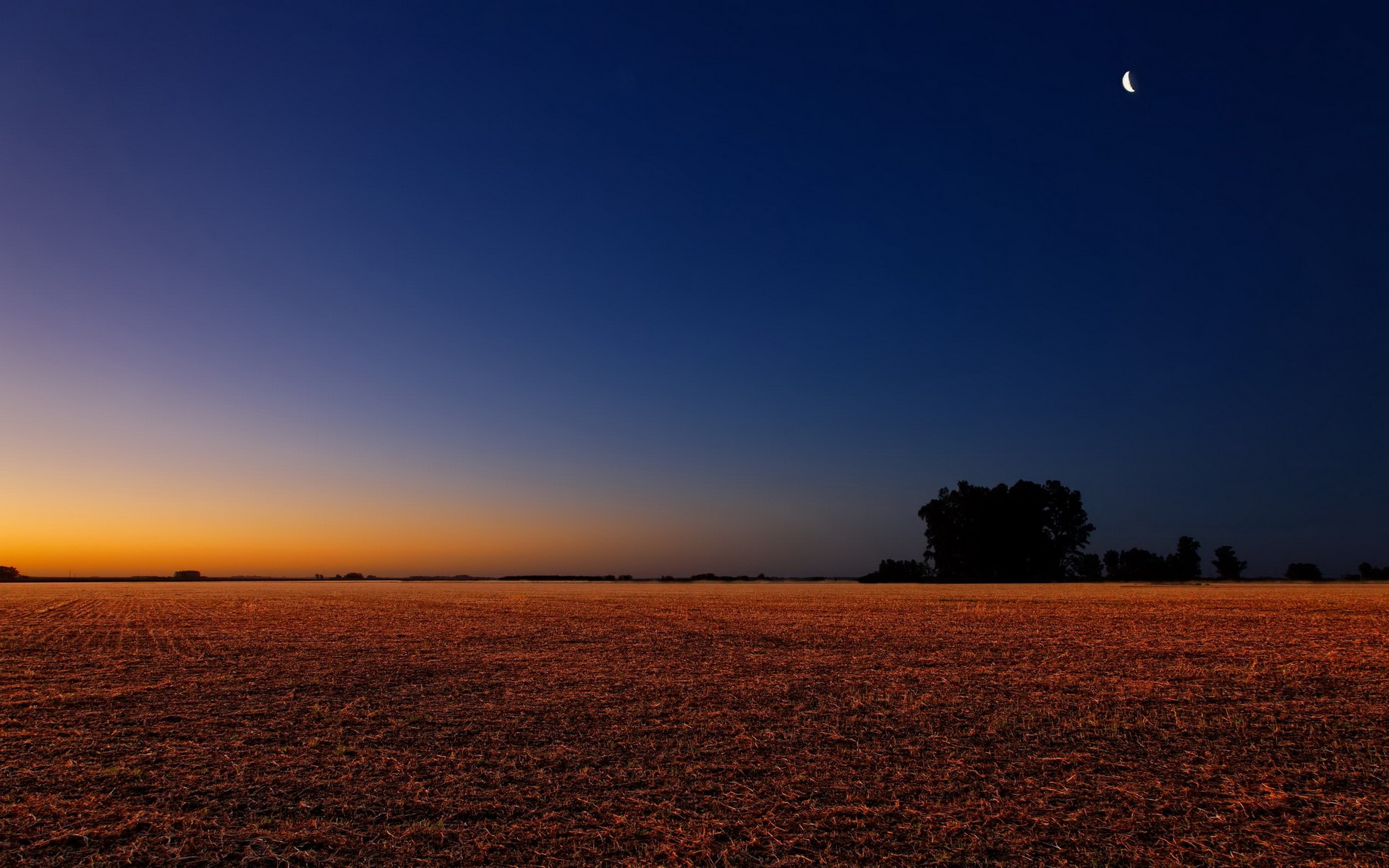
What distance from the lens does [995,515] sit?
106 meters

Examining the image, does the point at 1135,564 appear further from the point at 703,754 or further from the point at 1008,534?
the point at 703,754

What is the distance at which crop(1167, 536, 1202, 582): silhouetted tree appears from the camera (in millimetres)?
139250

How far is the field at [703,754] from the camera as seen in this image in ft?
20.9

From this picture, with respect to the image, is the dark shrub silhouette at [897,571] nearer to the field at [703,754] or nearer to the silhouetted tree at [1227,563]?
the silhouetted tree at [1227,563]

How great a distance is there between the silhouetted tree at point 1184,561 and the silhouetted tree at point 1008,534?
145 feet

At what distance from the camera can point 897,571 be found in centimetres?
13900

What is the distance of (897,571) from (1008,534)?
37.2m

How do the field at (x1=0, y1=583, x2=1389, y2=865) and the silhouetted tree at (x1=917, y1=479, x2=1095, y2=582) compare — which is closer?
the field at (x1=0, y1=583, x2=1389, y2=865)

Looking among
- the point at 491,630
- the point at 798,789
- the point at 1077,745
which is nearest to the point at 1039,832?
the point at 798,789

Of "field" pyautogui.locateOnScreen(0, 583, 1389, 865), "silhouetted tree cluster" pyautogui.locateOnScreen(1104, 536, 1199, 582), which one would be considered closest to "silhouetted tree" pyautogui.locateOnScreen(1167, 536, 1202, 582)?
"silhouetted tree cluster" pyautogui.locateOnScreen(1104, 536, 1199, 582)

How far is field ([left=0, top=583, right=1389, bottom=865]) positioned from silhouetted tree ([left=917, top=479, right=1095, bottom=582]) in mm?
87784

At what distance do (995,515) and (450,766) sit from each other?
107 meters

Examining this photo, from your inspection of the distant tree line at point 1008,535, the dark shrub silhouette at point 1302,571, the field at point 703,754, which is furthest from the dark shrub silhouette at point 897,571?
the field at point 703,754

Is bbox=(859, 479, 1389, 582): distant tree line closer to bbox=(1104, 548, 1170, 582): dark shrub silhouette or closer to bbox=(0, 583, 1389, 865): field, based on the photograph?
bbox=(1104, 548, 1170, 582): dark shrub silhouette
